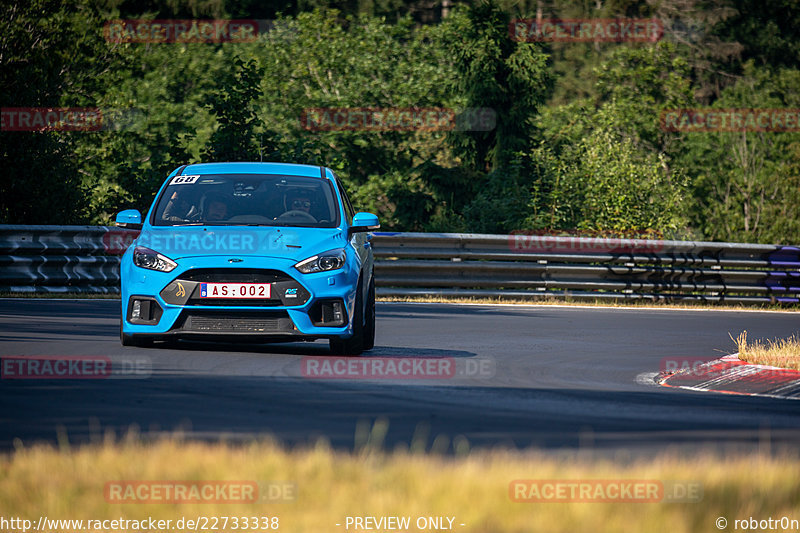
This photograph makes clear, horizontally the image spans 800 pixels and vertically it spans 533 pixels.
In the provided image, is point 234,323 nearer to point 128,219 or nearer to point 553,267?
point 128,219

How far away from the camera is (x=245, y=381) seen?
9.47 metres

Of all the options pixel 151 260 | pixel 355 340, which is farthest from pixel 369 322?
pixel 151 260

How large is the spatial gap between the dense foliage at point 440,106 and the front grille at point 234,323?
12776mm

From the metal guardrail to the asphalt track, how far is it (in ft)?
17.1

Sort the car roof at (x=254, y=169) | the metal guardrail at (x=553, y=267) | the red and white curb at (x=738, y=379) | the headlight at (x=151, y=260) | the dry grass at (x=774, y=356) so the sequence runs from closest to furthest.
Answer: the red and white curb at (x=738, y=379) → the headlight at (x=151, y=260) → the dry grass at (x=774, y=356) → the car roof at (x=254, y=169) → the metal guardrail at (x=553, y=267)

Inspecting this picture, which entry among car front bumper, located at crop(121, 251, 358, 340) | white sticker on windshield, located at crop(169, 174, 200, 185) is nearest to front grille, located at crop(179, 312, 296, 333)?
car front bumper, located at crop(121, 251, 358, 340)

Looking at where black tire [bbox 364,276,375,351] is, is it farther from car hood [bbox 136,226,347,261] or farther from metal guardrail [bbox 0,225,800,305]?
metal guardrail [bbox 0,225,800,305]

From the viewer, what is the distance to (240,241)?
11.1m

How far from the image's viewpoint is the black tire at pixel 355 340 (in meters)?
11.2

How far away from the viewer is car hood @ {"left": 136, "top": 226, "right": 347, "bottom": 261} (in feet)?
36.0

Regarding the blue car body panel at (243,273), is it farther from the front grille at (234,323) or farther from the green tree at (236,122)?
the green tree at (236,122)

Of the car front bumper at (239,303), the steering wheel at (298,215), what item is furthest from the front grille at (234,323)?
the steering wheel at (298,215)

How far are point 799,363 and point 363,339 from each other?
13.1ft

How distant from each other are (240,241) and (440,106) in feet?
117
